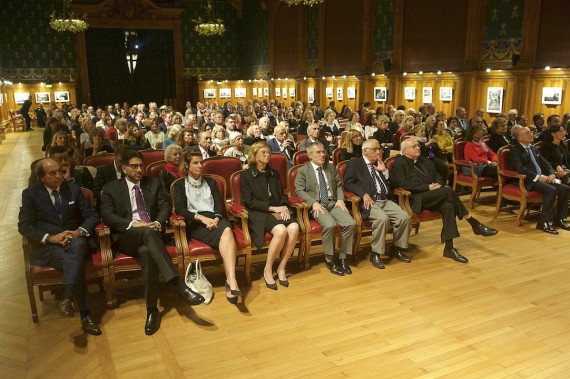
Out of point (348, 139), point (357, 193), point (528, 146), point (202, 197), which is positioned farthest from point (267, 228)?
point (528, 146)

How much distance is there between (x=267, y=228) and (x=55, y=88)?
22368mm

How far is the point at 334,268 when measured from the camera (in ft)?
16.2

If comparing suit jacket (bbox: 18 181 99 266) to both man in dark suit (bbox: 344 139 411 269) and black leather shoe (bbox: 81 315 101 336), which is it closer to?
black leather shoe (bbox: 81 315 101 336)

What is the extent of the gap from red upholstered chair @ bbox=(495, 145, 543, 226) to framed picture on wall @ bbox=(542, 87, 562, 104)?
5.46m

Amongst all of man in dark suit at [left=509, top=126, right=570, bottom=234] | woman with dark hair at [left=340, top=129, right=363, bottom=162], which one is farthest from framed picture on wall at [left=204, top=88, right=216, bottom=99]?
man in dark suit at [left=509, top=126, right=570, bottom=234]

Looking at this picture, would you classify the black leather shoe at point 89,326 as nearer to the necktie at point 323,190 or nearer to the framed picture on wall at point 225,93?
the necktie at point 323,190

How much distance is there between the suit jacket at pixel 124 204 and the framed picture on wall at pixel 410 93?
12.1m

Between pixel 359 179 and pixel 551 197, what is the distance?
2856 millimetres

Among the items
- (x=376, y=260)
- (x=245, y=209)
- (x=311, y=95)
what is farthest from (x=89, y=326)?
(x=311, y=95)

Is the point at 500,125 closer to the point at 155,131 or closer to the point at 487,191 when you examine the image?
the point at 487,191

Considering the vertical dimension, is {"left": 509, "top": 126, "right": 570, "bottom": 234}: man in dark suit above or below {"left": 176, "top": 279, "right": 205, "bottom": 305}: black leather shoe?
above

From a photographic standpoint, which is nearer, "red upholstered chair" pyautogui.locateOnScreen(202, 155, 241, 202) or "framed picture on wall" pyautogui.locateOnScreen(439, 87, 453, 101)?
"red upholstered chair" pyautogui.locateOnScreen(202, 155, 241, 202)

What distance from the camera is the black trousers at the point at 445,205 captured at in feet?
17.1

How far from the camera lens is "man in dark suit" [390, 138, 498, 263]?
17.2 feet
